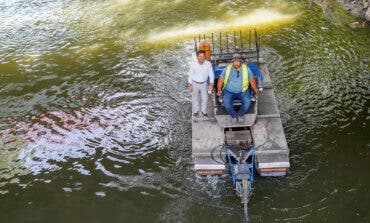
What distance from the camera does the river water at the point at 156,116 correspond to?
8.23 m

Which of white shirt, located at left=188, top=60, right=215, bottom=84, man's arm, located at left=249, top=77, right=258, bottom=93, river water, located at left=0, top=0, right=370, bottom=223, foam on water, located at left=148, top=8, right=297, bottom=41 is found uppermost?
white shirt, located at left=188, top=60, right=215, bottom=84

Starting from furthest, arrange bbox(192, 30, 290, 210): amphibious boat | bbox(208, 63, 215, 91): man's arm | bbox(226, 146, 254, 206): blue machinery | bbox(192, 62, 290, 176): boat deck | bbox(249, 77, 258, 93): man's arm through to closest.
A: bbox(208, 63, 215, 91): man's arm
bbox(249, 77, 258, 93): man's arm
bbox(192, 62, 290, 176): boat deck
bbox(192, 30, 290, 210): amphibious boat
bbox(226, 146, 254, 206): blue machinery

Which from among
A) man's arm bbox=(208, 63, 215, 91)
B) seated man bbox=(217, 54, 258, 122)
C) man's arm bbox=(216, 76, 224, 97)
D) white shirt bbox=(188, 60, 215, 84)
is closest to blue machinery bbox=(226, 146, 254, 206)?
seated man bbox=(217, 54, 258, 122)

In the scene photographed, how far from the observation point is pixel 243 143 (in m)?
8.87

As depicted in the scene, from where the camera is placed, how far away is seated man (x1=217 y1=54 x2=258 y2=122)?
864 centimetres

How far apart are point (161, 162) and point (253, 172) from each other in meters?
2.38

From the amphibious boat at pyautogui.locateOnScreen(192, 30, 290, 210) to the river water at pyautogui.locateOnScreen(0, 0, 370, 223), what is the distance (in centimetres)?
44

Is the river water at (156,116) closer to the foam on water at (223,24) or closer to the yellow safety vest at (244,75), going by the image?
the foam on water at (223,24)

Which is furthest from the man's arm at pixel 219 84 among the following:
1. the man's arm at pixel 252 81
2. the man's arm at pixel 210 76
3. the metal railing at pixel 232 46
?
the metal railing at pixel 232 46

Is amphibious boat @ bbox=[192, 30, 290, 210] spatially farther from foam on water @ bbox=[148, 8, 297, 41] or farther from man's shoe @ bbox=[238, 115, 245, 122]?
foam on water @ bbox=[148, 8, 297, 41]

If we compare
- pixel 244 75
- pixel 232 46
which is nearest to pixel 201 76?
pixel 244 75

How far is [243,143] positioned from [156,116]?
129 inches

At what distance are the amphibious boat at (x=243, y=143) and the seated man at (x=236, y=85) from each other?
21 cm

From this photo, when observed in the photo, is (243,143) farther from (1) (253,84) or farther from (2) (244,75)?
(2) (244,75)
